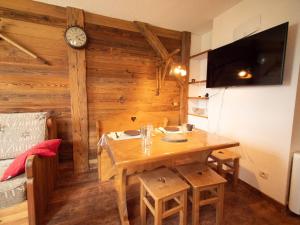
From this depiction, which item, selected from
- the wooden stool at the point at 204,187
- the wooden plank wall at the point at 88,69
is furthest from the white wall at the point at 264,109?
the wooden plank wall at the point at 88,69

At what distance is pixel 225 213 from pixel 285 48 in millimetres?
1757

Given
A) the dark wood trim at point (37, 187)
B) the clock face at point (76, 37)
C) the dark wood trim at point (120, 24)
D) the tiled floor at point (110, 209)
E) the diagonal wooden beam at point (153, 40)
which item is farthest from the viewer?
the diagonal wooden beam at point (153, 40)

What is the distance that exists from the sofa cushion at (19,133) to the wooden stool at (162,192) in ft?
4.46

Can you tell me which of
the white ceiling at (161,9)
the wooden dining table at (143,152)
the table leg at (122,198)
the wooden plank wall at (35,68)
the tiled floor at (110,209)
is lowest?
the tiled floor at (110,209)

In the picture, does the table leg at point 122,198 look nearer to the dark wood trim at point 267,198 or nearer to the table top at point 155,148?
the table top at point 155,148

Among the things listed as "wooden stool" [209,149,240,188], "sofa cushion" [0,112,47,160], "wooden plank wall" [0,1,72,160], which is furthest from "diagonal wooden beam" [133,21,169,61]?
"sofa cushion" [0,112,47,160]

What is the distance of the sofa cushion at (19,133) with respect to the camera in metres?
1.77

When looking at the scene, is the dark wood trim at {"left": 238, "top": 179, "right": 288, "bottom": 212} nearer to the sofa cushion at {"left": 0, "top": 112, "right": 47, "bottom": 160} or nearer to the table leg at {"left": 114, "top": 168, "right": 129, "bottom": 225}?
the table leg at {"left": 114, "top": 168, "right": 129, "bottom": 225}

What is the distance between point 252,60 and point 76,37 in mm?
2335

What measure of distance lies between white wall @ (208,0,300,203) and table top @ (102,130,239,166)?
611 mm

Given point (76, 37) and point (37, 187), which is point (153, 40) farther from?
point (37, 187)

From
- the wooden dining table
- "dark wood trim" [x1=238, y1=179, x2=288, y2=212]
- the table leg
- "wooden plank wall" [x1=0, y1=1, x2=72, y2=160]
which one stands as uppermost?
"wooden plank wall" [x1=0, y1=1, x2=72, y2=160]

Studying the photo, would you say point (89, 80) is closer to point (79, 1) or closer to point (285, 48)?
point (79, 1)

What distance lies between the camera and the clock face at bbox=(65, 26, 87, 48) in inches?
87.5
